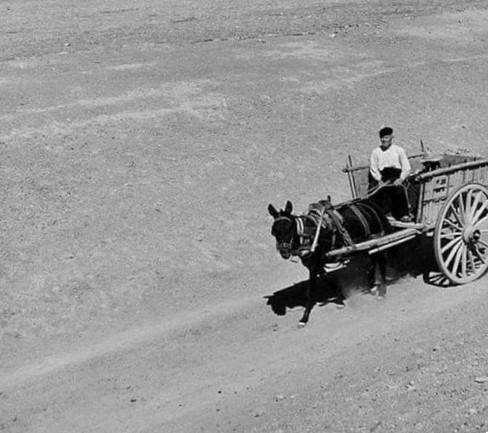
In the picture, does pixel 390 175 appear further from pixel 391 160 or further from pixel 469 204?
pixel 469 204

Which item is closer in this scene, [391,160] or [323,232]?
[323,232]

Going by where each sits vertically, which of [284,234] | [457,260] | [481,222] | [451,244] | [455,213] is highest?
[284,234]

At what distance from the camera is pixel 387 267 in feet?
46.7

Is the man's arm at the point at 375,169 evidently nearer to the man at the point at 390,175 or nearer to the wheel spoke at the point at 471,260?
the man at the point at 390,175

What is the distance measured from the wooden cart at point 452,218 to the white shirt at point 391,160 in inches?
8.1

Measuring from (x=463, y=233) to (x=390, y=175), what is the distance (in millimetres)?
1325

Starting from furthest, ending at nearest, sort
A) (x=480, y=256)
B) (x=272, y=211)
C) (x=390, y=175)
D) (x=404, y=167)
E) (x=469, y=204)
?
(x=480, y=256), (x=469, y=204), (x=390, y=175), (x=404, y=167), (x=272, y=211)

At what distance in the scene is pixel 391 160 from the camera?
13000 millimetres

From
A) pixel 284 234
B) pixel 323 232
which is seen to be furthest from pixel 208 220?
pixel 284 234

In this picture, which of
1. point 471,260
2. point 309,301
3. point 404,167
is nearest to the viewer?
point 309,301

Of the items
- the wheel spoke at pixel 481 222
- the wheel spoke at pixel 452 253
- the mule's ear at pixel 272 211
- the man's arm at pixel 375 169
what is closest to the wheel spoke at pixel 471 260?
the wheel spoke at pixel 452 253

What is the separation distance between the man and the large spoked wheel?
0.61 m

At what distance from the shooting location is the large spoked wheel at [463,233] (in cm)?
1302

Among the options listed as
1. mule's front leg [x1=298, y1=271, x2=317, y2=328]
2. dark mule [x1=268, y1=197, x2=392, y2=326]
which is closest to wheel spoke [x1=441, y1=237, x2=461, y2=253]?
dark mule [x1=268, y1=197, x2=392, y2=326]
